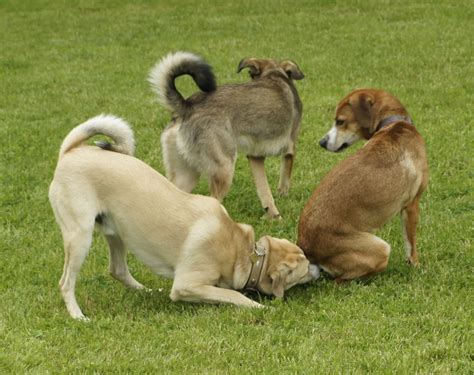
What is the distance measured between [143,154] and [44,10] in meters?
13.8

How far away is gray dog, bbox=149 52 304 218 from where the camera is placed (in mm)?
8367

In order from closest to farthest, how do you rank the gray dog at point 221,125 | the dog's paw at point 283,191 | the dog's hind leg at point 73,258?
the dog's hind leg at point 73,258 → the gray dog at point 221,125 → the dog's paw at point 283,191

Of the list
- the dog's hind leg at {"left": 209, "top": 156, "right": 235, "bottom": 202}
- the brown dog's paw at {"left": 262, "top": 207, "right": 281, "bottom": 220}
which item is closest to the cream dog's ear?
the dog's hind leg at {"left": 209, "top": 156, "right": 235, "bottom": 202}

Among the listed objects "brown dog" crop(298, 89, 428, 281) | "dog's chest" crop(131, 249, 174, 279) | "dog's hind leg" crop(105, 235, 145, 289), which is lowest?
"dog's hind leg" crop(105, 235, 145, 289)

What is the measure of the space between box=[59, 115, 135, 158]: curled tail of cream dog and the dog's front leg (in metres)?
2.41

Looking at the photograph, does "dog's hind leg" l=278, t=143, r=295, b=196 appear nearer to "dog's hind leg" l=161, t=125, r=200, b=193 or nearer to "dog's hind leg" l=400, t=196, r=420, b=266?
"dog's hind leg" l=161, t=125, r=200, b=193

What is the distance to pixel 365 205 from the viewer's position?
6.76 meters

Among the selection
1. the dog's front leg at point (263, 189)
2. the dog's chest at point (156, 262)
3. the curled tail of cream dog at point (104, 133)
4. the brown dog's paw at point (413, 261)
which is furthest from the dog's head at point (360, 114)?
the dog's chest at point (156, 262)

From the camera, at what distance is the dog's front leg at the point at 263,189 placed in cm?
891

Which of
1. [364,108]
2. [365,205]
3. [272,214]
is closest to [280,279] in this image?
[365,205]

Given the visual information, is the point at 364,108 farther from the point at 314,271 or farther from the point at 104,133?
the point at 104,133

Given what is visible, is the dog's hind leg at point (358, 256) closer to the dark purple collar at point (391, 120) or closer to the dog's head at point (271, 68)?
the dark purple collar at point (391, 120)

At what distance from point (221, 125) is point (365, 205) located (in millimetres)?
2239

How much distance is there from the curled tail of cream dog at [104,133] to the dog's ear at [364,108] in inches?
84.1
